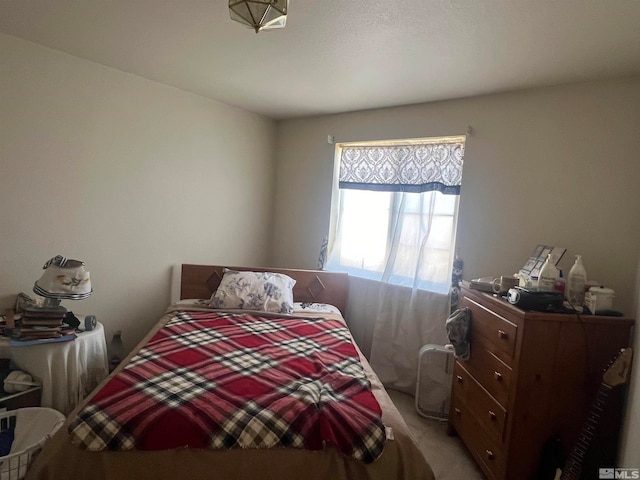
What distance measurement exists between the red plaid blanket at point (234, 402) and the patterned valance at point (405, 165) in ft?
4.91

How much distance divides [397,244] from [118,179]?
86.8 inches

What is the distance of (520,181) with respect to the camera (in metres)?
2.30

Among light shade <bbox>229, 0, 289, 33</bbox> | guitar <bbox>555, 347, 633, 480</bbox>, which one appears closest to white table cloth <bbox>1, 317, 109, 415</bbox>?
light shade <bbox>229, 0, 289, 33</bbox>

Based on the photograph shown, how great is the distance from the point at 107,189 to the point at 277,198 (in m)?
1.57

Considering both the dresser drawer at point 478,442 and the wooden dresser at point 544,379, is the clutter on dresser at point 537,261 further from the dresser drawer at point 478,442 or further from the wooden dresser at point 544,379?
the dresser drawer at point 478,442

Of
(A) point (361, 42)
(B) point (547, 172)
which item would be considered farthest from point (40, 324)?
(B) point (547, 172)

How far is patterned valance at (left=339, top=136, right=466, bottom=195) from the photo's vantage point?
2605 millimetres

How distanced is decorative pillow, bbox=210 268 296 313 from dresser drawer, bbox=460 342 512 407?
1.26m

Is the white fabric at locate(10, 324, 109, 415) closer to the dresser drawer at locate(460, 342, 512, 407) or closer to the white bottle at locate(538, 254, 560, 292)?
the dresser drawer at locate(460, 342, 512, 407)

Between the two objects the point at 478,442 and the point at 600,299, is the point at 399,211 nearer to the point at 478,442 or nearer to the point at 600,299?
the point at 600,299

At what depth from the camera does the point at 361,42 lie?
1.81 m

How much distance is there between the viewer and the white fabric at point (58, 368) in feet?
5.94

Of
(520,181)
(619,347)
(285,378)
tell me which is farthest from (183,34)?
(619,347)

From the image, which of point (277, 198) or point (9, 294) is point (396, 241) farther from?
point (9, 294)
